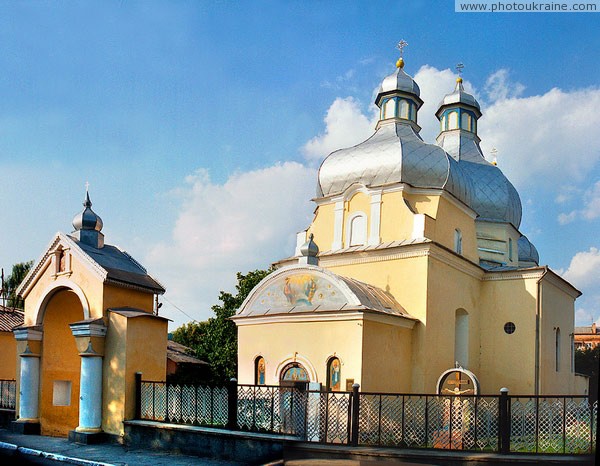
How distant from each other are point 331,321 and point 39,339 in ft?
23.0

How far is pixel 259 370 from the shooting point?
17516 mm

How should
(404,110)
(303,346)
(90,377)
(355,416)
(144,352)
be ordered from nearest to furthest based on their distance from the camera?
(355,416), (90,377), (144,352), (303,346), (404,110)

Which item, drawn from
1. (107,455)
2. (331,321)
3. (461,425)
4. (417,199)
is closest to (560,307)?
(417,199)

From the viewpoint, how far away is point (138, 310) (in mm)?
15477

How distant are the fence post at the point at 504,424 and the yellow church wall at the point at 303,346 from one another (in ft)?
17.9

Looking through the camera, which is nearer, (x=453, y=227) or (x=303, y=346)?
(x=303, y=346)

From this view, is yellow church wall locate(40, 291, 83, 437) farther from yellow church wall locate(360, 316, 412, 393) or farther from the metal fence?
yellow church wall locate(360, 316, 412, 393)

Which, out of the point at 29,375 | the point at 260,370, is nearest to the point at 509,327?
the point at 260,370

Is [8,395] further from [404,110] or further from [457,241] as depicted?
[404,110]

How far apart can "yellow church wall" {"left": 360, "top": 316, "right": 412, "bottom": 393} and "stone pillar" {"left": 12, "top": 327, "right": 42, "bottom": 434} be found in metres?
7.73

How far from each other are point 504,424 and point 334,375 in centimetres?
614

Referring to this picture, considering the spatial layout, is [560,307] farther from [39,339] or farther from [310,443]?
[39,339]

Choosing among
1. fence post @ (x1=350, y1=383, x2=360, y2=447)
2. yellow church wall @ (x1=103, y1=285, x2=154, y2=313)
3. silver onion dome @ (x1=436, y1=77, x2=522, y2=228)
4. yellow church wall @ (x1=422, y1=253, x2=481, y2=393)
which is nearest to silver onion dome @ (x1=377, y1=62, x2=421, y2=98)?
silver onion dome @ (x1=436, y1=77, x2=522, y2=228)

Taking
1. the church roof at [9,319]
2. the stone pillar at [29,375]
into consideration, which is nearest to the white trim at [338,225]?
the stone pillar at [29,375]
